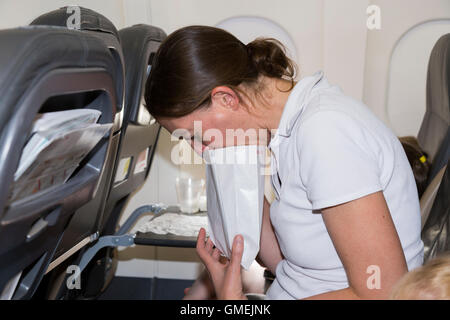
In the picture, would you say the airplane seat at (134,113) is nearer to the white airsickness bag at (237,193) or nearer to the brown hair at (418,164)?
the white airsickness bag at (237,193)

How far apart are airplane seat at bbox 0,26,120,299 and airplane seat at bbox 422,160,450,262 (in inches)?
37.2

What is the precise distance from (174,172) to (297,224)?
167 cm

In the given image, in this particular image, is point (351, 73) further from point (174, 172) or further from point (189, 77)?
point (189, 77)

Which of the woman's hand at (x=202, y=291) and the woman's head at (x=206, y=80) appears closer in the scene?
the woman's head at (x=206, y=80)

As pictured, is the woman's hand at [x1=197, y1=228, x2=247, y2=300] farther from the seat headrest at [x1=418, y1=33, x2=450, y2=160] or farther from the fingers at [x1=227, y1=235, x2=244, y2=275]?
the seat headrest at [x1=418, y1=33, x2=450, y2=160]

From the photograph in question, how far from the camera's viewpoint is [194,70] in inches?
47.9

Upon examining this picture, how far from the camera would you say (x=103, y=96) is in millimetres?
1200

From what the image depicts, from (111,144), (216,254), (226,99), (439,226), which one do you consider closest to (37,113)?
(226,99)

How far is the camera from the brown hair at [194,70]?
1222 millimetres

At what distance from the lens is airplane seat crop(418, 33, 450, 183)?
A: 1.78 metres

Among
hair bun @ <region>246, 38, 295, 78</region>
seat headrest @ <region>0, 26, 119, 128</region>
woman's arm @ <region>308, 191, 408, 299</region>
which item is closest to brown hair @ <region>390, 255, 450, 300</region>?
woman's arm @ <region>308, 191, 408, 299</region>

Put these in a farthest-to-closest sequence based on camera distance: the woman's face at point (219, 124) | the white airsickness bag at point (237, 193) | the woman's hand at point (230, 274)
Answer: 1. the white airsickness bag at point (237, 193)
2. the woman's face at point (219, 124)
3. the woman's hand at point (230, 274)

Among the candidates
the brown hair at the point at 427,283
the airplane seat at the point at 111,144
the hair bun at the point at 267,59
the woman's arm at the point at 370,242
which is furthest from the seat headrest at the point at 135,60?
the brown hair at the point at 427,283
